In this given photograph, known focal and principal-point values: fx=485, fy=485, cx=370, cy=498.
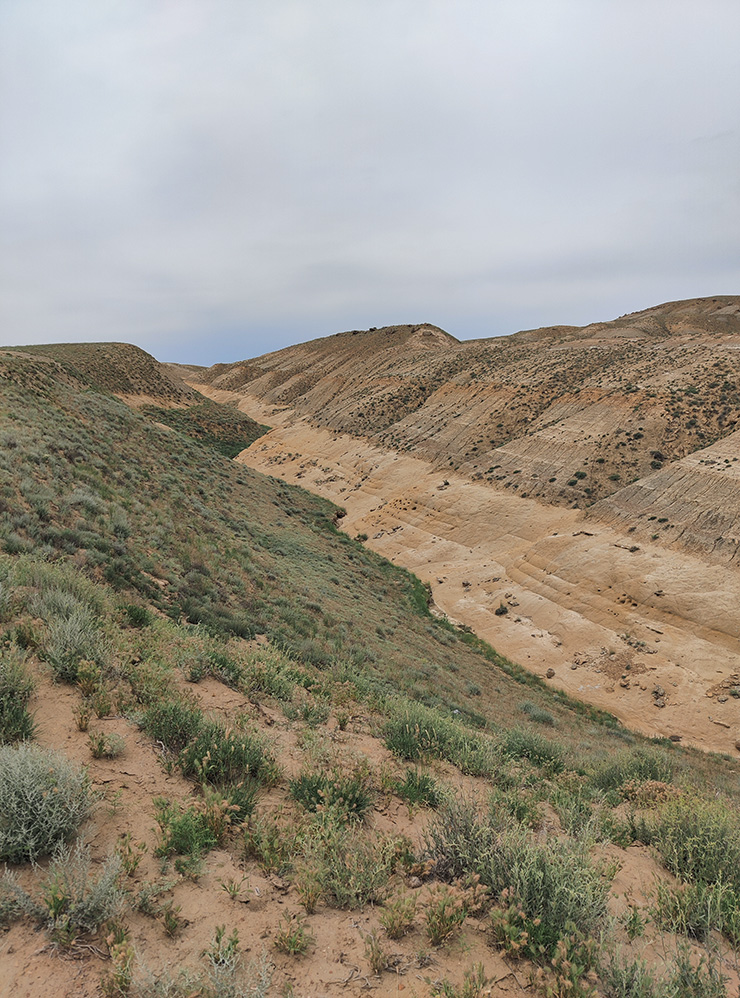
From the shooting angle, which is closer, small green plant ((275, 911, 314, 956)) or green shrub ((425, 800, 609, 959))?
small green plant ((275, 911, 314, 956))

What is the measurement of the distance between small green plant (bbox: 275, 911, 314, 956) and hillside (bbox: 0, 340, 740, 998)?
0.01 meters

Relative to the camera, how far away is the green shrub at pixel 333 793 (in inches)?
181

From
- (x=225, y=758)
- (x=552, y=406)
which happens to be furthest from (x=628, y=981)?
(x=552, y=406)

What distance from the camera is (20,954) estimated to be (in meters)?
2.86

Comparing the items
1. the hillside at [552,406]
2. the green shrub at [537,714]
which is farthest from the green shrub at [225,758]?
the hillside at [552,406]

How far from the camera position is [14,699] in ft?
15.3

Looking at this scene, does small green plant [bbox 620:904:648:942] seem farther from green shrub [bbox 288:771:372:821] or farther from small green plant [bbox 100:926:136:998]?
small green plant [bbox 100:926:136:998]

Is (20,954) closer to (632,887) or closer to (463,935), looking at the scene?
(463,935)

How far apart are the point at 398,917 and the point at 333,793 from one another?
1476 mm

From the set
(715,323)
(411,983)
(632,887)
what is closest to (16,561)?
(411,983)

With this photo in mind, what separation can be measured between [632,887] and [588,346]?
162ft

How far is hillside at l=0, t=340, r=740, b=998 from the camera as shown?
304cm

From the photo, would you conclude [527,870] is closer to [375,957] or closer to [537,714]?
[375,957]

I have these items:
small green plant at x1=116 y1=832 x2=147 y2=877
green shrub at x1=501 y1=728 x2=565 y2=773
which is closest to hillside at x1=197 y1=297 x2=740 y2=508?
green shrub at x1=501 y1=728 x2=565 y2=773
